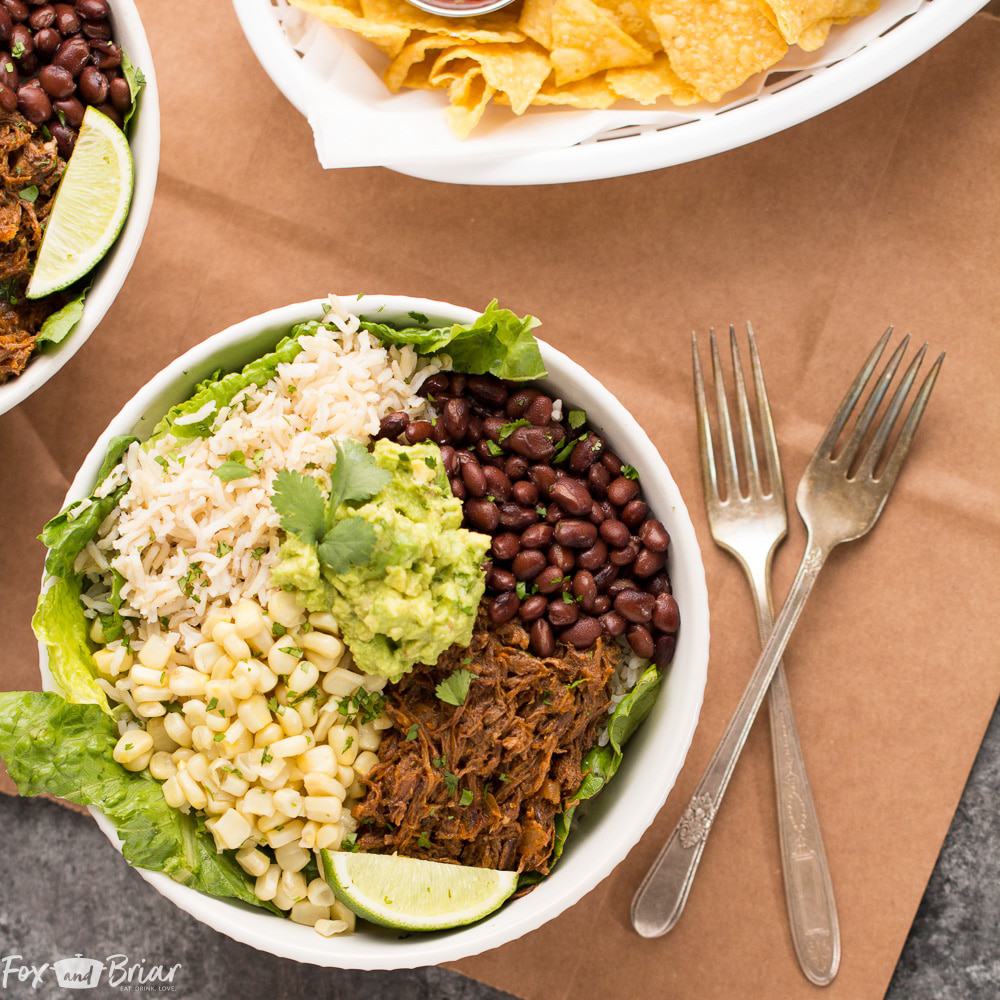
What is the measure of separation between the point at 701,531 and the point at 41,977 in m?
2.32

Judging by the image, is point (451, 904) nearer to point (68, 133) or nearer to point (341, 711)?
point (341, 711)

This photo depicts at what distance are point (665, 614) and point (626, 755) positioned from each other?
1.35ft

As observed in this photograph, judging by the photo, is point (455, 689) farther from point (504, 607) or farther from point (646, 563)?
point (646, 563)

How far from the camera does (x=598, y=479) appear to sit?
2.64m

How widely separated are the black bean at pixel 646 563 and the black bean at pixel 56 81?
70.2 inches

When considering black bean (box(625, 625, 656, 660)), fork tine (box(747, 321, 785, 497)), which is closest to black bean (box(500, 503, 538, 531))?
black bean (box(625, 625, 656, 660))

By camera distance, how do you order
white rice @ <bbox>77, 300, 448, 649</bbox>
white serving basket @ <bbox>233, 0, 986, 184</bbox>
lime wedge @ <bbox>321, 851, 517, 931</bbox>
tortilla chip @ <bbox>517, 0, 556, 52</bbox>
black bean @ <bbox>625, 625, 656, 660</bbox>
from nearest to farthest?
lime wedge @ <bbox>321, 851, 517, 931</bbox> < white rice @ <bbox>77, 300, 448, 649</bbox> < black bean @ <bbox>625, 625, 656, 660</bbox> < white serving basket @ <bbox>233, 0, 986, 184</bbox> < tortilla chip @ <bbox>517, 0, 556, 52</bbox>

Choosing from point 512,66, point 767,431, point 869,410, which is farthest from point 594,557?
point 512,66

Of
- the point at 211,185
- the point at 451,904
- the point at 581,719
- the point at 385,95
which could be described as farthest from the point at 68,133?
the point at 451,904

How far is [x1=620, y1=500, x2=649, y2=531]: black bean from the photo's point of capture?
2.61 metres

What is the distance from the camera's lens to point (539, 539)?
2525 mm

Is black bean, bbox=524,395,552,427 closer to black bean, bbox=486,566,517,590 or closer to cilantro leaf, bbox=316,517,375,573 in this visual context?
black bean, bbox=486,566,517,590

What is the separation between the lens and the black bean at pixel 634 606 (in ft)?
8.39

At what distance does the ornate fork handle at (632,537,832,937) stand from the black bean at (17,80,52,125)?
7.30ft
